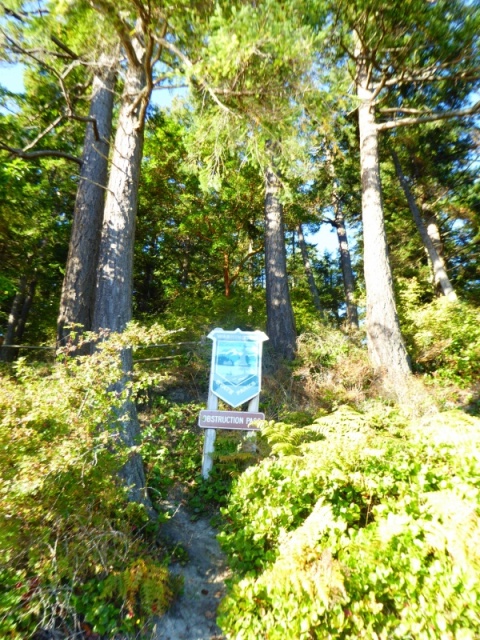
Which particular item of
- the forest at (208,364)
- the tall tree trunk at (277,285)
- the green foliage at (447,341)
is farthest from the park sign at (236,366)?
the green foliage at (447,341)

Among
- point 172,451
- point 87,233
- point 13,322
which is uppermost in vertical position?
point 87,233

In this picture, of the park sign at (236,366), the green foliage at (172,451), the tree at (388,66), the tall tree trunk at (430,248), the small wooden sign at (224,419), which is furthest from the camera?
the tall tree trunk at (430,248)

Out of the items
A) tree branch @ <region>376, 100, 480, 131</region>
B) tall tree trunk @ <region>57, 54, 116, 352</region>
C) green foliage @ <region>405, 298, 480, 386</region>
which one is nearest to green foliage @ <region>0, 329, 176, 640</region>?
tall tree trunk @ <region>57, 54, 116, 352</region>

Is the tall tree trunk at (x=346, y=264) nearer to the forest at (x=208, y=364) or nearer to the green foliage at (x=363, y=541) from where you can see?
the forest at (x=208, y=364)

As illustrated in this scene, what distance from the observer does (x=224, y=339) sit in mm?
5383

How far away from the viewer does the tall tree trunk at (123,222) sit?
4602 millimetres

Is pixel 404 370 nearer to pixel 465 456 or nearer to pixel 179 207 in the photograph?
pixel 465 456

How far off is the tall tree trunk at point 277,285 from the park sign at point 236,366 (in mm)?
2491

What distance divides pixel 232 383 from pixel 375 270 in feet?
13.6

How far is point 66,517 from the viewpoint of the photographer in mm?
2508

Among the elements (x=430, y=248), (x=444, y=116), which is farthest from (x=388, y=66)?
(x=430, y=248)

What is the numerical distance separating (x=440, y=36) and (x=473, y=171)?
6.65m

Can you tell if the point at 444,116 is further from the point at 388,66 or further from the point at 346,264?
the point at 346,264

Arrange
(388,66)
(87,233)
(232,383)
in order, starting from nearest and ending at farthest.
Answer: (232,383) < (87,233) < (388,66)
